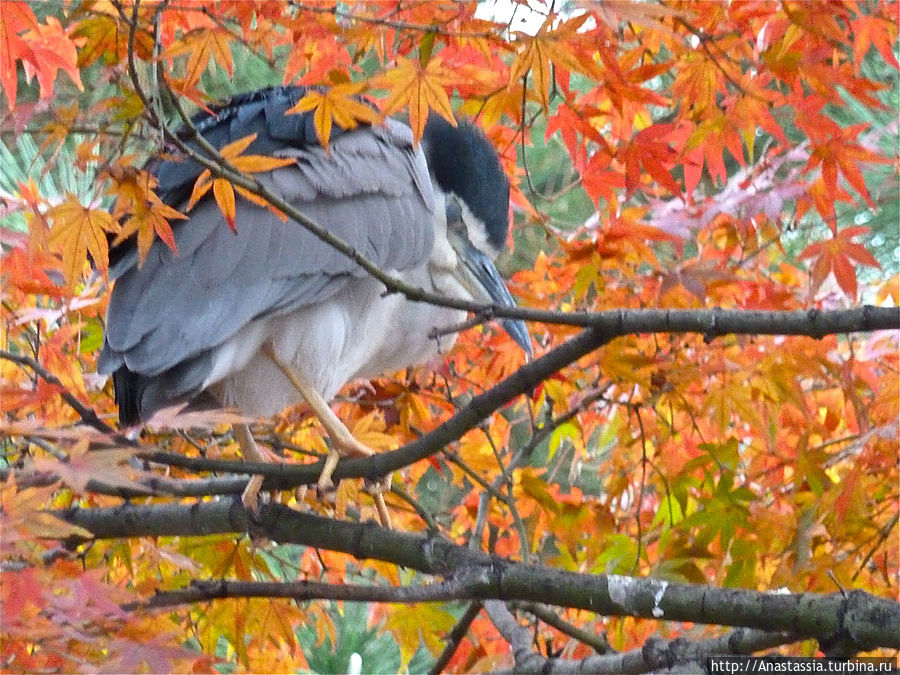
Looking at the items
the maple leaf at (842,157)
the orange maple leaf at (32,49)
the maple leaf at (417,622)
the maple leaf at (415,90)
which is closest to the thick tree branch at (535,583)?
the maple leaf at (417,622)

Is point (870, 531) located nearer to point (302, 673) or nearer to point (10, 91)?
point (302, 673)

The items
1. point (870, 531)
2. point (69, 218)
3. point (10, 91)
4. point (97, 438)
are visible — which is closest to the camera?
point (97, 438)

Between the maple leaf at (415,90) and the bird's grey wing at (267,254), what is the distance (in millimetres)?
553

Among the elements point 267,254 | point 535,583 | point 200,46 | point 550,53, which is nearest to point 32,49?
point 200,46

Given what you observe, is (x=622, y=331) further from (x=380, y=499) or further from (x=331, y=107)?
(x=380, y=499)

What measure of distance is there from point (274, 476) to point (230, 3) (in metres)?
0.73

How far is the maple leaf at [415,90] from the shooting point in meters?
1.44

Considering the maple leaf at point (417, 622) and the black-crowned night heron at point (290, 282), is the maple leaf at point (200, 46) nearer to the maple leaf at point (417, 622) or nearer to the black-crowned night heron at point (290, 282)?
the black-crowned night heron at point (290, 282)

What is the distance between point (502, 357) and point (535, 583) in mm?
1007

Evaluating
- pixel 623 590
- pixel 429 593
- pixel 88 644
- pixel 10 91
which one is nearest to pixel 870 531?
pixel 623 590

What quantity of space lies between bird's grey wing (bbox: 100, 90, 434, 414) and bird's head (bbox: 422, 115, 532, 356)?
13 cm

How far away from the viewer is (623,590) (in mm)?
1330

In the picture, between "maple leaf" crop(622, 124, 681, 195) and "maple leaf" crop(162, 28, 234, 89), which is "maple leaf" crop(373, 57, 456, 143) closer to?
"maple leaf" crop(162, 28, 234, 89)

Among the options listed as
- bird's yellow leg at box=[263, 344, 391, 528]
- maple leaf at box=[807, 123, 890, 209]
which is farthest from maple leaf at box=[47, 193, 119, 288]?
maple leaf at box=[807, 123, 890, 209]
